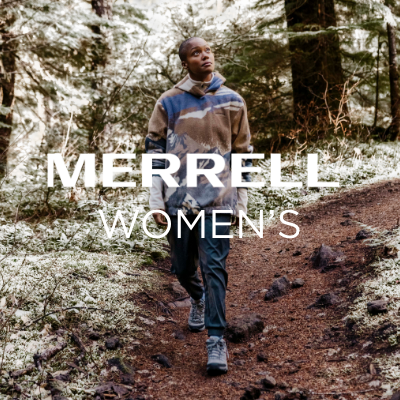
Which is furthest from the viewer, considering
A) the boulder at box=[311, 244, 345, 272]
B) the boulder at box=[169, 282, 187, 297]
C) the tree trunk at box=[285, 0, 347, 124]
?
the tree trunk at box=[285, 0, 347, 124]

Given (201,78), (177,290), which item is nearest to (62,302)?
(177,290)

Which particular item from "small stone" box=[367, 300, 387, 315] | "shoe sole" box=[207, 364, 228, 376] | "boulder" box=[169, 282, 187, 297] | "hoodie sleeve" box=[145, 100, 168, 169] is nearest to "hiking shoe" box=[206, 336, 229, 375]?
"shoe sole" box=[207, 364, 228, 376]

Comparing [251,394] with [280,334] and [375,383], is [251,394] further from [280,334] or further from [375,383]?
[280,334]

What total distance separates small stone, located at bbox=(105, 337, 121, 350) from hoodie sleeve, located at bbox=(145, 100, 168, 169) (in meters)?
1.40

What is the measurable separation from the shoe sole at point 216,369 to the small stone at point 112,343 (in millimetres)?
793

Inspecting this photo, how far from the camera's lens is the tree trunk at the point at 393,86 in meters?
11.3

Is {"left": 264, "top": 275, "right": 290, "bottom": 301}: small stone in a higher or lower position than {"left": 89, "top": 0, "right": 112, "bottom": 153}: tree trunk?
lower

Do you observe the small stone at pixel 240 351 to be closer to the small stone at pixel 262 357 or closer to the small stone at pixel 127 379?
the small stone at pixel 262 357

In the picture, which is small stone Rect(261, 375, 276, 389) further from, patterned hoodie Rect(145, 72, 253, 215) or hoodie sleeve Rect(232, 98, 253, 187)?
hoodie sleeve Rect(232, 98, 253, 187)

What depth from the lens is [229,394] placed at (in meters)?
2.81

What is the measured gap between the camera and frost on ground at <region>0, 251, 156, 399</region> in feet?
10.1

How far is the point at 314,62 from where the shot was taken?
10.8 metres

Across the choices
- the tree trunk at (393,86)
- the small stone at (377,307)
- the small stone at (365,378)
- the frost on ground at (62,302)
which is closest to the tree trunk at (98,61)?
the frost on ground at (62,302)

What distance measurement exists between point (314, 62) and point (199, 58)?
834 centimetres
